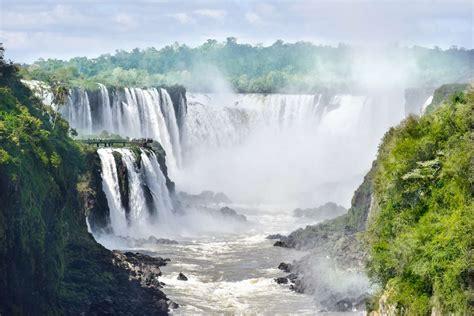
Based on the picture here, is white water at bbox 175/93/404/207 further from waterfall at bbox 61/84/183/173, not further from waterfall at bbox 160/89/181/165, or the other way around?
waterfall at bbox 61/84/183/173

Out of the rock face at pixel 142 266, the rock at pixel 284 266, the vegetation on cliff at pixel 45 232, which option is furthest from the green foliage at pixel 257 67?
the vegetation on cliff at pixel 45 232

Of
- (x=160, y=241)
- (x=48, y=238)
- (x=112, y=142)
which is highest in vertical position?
(x=112, y=142)

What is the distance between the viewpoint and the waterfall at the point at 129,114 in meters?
76.4

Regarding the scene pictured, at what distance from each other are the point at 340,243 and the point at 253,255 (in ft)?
22.7

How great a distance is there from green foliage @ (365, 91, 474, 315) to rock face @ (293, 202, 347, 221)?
124 ft

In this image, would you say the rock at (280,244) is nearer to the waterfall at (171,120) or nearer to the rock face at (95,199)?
the rock face at (95,199)

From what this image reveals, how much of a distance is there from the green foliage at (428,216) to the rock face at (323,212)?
3779 centimetres

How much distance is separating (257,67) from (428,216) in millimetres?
161928

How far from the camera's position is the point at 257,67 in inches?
7515

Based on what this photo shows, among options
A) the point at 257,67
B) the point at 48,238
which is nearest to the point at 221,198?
the point at 48,238

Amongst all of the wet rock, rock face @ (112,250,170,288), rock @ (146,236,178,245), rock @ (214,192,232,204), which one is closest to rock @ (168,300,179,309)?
the wet rock

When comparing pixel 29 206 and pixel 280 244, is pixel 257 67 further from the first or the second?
pixel 29 206

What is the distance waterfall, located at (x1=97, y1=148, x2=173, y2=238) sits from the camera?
194 feet

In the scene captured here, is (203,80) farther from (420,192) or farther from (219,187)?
(420,192)
